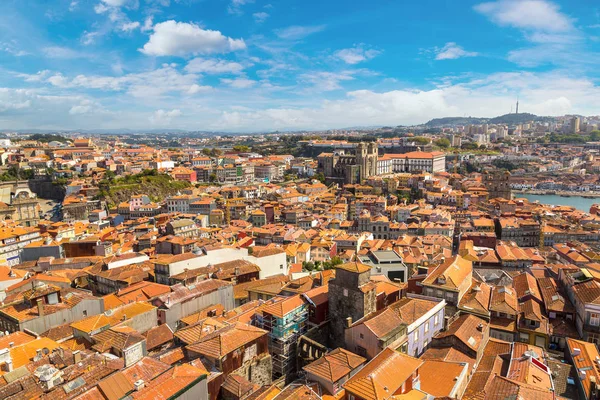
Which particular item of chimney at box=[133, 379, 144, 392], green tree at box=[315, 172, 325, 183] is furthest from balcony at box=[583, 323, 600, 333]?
green tree at box=[315, 172, 325, 183]

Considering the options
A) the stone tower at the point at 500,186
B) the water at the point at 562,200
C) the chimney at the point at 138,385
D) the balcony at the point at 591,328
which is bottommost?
the water at the point at 562,200

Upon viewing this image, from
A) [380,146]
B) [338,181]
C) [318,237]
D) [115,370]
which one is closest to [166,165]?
[338,181]

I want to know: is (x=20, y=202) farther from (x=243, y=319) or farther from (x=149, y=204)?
(x=243, y=319)

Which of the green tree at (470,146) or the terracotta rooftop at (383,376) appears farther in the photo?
the green tree at (470,146)

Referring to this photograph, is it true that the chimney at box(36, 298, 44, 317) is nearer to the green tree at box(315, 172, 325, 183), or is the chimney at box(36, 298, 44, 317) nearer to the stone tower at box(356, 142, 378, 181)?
the green tree at box(315, 172, 325, 183)

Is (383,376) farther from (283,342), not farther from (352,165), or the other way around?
(352,165)

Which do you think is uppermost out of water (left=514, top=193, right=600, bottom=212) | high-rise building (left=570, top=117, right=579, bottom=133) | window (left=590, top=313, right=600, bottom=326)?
high-rise building (left=570, top=117, right=579, bottom=133)

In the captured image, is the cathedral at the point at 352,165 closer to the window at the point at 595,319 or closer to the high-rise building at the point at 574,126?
the window at the point at 595,319

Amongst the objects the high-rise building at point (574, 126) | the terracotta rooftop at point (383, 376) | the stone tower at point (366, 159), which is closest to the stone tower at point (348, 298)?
the terracotta rooftop at point (383, 376)

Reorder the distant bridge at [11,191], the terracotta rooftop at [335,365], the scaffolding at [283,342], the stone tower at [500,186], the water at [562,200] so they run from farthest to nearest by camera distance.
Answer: the water at [562,200] < the stone tower at [500,186] < the distant bridge at [11,191] < the scaffolding at [283,342] < the terracotta rooftop at [335,365]

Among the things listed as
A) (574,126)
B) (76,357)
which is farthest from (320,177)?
(574,126)
